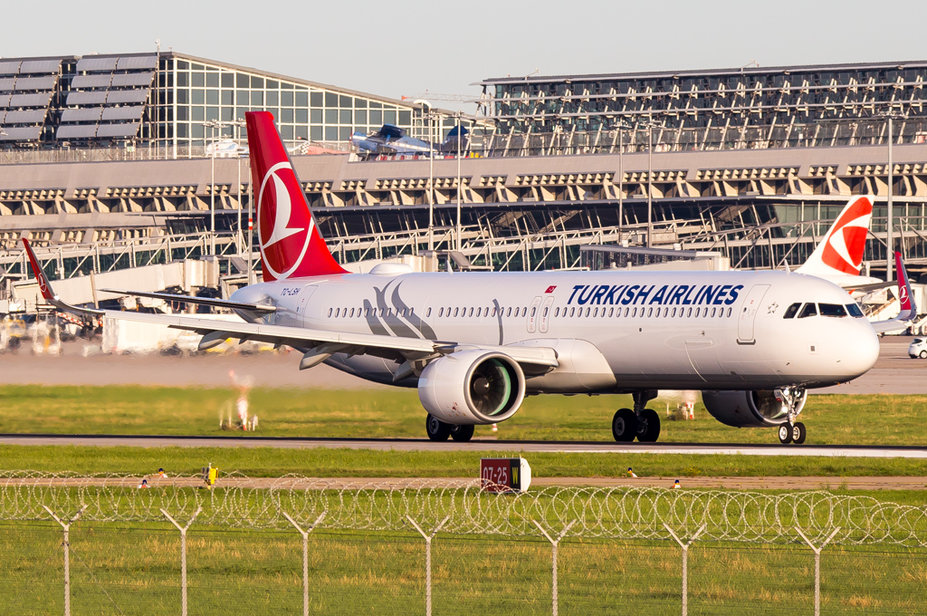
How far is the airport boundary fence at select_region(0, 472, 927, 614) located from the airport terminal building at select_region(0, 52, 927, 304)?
68.1m

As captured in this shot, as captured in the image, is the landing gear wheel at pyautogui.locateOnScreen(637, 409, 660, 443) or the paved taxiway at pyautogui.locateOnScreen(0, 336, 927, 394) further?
the paved taxiway at pyautogui.locateOnScreen(0, 336, 927, 394)

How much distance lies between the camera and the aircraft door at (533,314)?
39719 mm

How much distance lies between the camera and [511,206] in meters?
138

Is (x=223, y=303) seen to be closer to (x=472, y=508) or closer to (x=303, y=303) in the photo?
(x=303, y=303)

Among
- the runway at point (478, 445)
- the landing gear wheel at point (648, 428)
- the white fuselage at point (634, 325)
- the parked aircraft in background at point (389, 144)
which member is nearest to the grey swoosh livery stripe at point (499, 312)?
the white fuselage at point (634, 325)

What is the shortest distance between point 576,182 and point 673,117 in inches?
1169

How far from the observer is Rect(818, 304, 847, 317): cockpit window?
3553cm

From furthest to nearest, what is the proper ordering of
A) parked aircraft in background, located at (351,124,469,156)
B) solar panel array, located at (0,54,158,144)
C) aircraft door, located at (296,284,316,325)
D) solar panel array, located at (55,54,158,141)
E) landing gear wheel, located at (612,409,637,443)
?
solar panel array, located at (0,54,158,144) < solar panel array, located at (55,54,158,141) < parked aircraft in background, located at (351,124,469,156) < aircraft door, located at (296,284,316,325) < landing gear wheel, located at (612,409,637,443)

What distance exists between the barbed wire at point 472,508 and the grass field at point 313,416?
13.2 m

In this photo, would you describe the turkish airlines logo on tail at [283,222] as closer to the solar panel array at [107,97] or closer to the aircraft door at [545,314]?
the aircraft door at [545,314]

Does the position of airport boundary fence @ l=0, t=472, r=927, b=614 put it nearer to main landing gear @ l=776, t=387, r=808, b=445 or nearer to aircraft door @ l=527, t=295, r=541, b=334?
main landing gear @ l=776, t=387, r=808, b=445

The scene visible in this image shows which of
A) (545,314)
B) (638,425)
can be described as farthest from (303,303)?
(638,425)

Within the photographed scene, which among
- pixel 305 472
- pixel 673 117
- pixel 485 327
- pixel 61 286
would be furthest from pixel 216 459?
pixel 673 117

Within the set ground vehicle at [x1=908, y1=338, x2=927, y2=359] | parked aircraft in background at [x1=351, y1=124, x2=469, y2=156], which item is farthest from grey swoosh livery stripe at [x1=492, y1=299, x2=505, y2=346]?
parked aircraft in background at [x1=351, y1=124, x2=469, y2=156]
